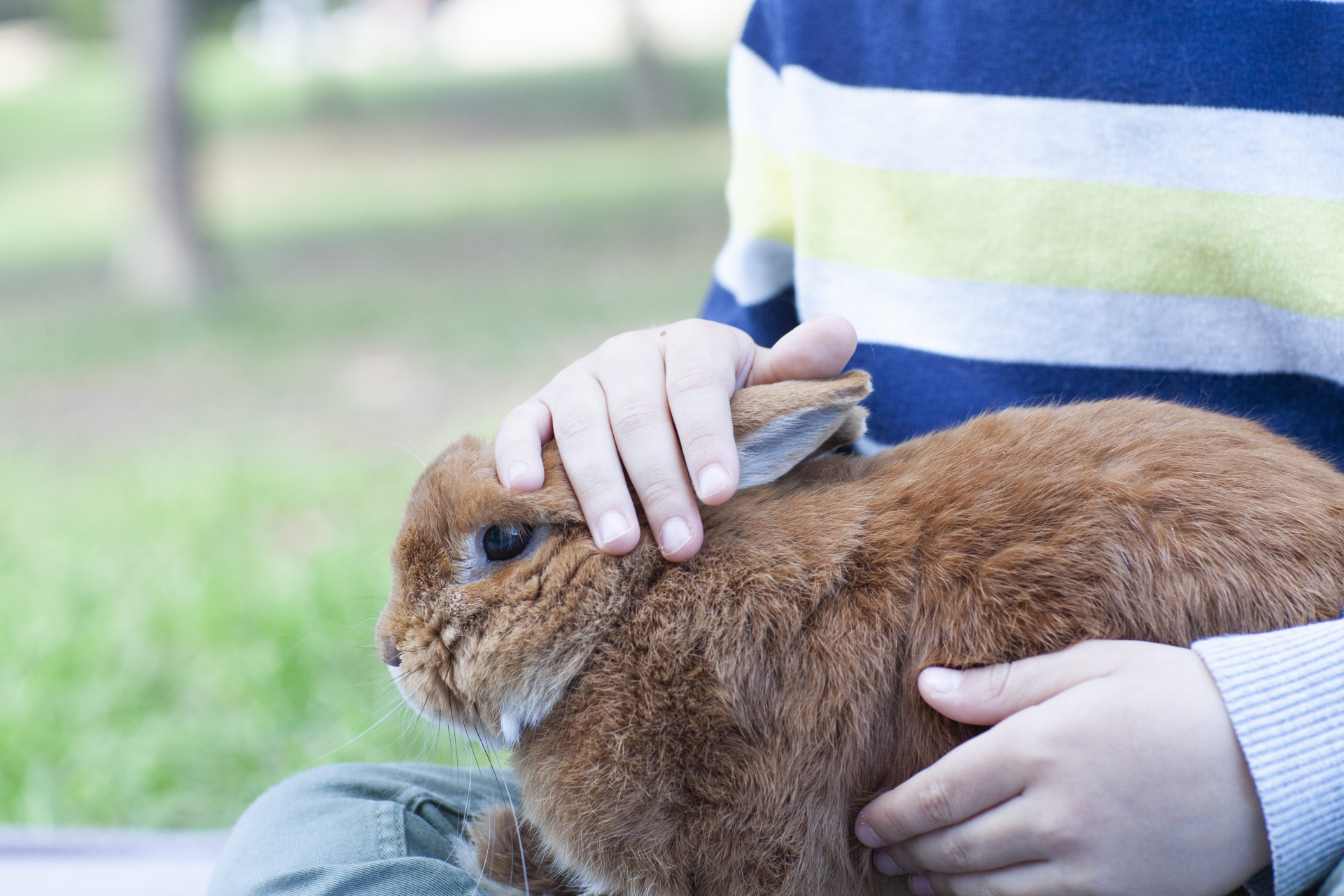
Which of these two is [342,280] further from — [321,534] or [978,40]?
[978,40]

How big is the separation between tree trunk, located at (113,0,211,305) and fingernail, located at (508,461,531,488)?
375 inches

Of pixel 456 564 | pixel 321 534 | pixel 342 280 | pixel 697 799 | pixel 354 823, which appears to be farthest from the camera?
pixel 342 280

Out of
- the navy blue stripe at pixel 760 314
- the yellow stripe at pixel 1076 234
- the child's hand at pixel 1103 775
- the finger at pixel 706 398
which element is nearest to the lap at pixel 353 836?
the finger at pixel 706 398

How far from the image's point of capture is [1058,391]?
6.07 feet

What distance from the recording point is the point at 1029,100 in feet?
6.10

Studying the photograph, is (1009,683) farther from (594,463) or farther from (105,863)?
(105,863)

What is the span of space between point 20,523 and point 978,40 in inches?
165

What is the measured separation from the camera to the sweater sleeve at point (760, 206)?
2.12 metres

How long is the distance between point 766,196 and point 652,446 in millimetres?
910

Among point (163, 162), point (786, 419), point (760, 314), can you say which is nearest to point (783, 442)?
point (786, 419)

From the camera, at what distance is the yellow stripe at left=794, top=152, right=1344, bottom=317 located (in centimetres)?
166

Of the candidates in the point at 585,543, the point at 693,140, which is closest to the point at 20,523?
the point at 585,543

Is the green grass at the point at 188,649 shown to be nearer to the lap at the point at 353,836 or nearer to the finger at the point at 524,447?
the lap at the point at 353,836

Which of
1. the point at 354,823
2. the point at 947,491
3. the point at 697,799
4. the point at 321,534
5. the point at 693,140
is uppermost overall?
the point at 947,491
